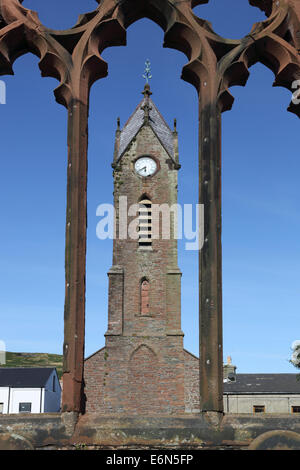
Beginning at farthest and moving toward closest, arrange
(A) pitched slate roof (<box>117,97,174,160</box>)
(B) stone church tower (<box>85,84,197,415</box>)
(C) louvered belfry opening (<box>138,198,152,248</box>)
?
(A) pitched slate roof (<box>117,97,174,160</box>) → (C) louvered belfry opening (<box>138,198,152,248</box>) → (B) stone church tower (<box>85,84,197,415</box>)

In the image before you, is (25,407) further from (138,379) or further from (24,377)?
(138,379)

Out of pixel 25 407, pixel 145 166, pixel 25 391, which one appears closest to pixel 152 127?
pixel 145 166

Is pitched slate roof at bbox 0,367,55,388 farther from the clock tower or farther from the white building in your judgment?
the clock tower

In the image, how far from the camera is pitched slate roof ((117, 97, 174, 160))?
108 feet

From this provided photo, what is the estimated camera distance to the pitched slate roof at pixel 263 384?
136 feet

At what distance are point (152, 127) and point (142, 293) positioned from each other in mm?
9320

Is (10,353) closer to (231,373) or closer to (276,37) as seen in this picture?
(231,373)

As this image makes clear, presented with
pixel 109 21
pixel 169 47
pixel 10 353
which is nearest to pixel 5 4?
pixel 109 21

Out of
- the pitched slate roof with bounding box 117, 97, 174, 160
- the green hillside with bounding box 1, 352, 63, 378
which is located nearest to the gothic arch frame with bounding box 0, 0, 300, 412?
the pitched slate roof with bounding box 117, 97, 174, 160

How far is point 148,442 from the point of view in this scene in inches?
156

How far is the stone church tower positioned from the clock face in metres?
0.05

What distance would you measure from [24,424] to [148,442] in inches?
33.8

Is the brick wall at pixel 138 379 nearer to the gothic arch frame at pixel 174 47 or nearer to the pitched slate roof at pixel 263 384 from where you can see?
the pitched slate roof at pixel 263 384

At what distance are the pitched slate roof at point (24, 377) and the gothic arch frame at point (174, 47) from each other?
43.3 m
